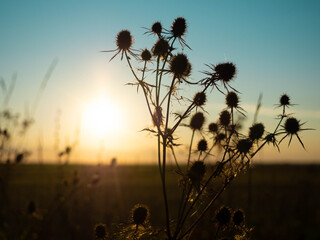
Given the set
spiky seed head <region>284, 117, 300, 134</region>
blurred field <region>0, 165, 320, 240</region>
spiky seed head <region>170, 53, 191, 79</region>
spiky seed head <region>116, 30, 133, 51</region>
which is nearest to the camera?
spiky seed head <region>170, 53, 191, 79</region>

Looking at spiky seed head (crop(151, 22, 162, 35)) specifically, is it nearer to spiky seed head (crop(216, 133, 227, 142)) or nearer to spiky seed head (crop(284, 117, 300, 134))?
spiky seed head (crop(216, 133, 227, 142))

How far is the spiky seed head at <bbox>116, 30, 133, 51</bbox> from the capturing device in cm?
329

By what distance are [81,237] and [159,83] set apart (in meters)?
5.60

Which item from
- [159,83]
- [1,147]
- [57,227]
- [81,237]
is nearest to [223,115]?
[159,83]

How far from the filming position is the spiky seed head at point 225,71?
8.82ft

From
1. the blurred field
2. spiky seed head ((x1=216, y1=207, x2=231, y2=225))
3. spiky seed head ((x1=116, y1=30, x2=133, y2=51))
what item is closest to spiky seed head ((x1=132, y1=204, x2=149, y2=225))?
spiky seed head ((x1=216, y1=207, x2=231, y2=225))

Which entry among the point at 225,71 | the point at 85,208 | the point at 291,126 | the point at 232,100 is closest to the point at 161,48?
the point at 225,71

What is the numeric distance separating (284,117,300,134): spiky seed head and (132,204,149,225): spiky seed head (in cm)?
162

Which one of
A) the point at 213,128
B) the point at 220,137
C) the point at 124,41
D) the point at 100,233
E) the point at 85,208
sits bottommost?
the point at 85,208

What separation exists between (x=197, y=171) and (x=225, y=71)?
0.98 m

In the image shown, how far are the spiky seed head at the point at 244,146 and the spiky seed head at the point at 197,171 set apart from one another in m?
0.39

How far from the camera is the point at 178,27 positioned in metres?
3.04

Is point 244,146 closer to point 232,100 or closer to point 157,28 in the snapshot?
point 232,100

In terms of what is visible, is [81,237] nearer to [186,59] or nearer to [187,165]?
[187,165]
